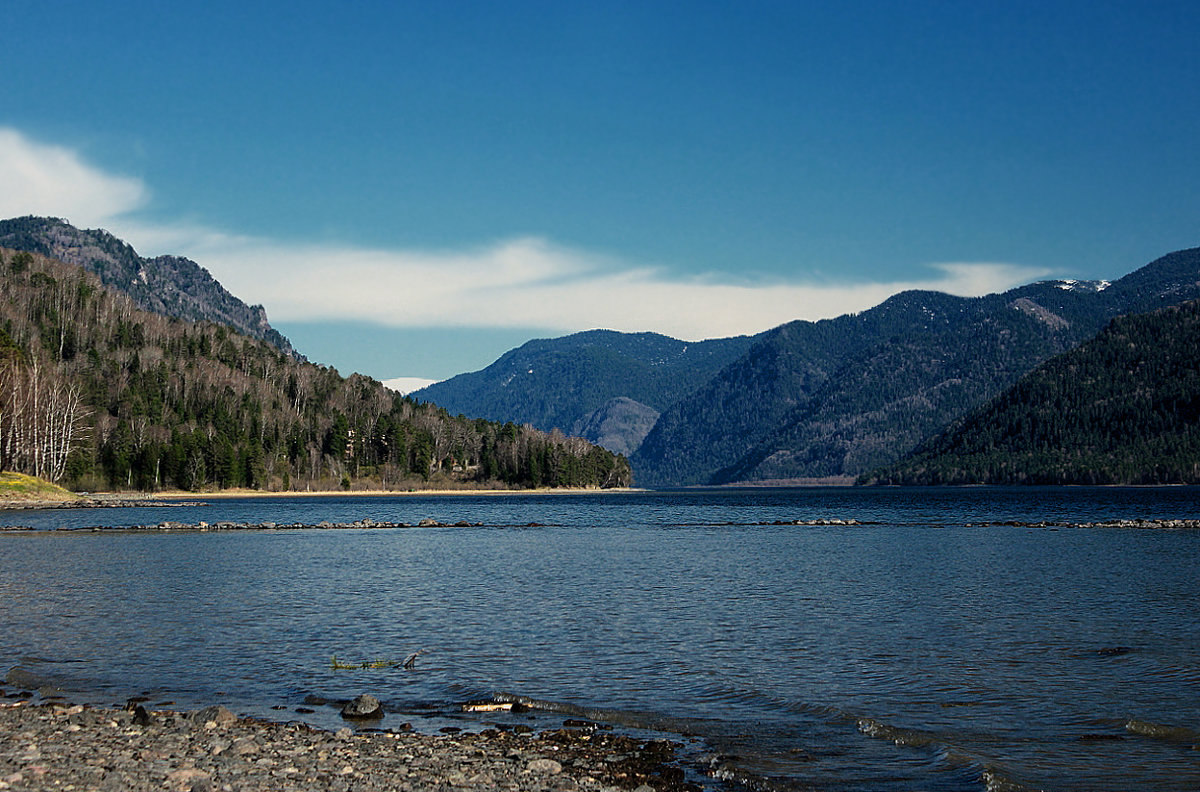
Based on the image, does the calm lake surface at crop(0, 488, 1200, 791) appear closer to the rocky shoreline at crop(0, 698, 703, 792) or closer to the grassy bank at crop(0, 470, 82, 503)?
the rocky shoreline at crop(0, 698, 703, 792)

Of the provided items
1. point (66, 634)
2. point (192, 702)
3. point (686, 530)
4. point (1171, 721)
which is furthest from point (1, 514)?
point (1171, 721)

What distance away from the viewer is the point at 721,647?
104 feet

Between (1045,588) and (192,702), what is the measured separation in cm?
3936

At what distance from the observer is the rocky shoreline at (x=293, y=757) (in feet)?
55.4

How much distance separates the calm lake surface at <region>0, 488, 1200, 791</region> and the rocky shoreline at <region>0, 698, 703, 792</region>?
152cm

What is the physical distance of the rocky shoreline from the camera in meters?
16.9

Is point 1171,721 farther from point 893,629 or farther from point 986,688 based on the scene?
point 893,629

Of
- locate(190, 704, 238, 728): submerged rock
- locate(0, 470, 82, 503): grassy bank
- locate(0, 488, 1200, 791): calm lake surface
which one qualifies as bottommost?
locate(0, 488, 1200, 791): calm lake surface

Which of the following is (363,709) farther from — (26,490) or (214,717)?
(26,490)

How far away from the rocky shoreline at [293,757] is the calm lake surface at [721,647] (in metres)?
1.52

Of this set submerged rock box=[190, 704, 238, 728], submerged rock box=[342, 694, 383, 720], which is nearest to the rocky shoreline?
submerged rock box=[190, 704, 238, 728]

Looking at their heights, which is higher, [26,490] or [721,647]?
[26,490]

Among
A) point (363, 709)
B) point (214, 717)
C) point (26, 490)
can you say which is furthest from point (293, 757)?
point (26, 490)

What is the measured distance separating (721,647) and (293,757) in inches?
638
